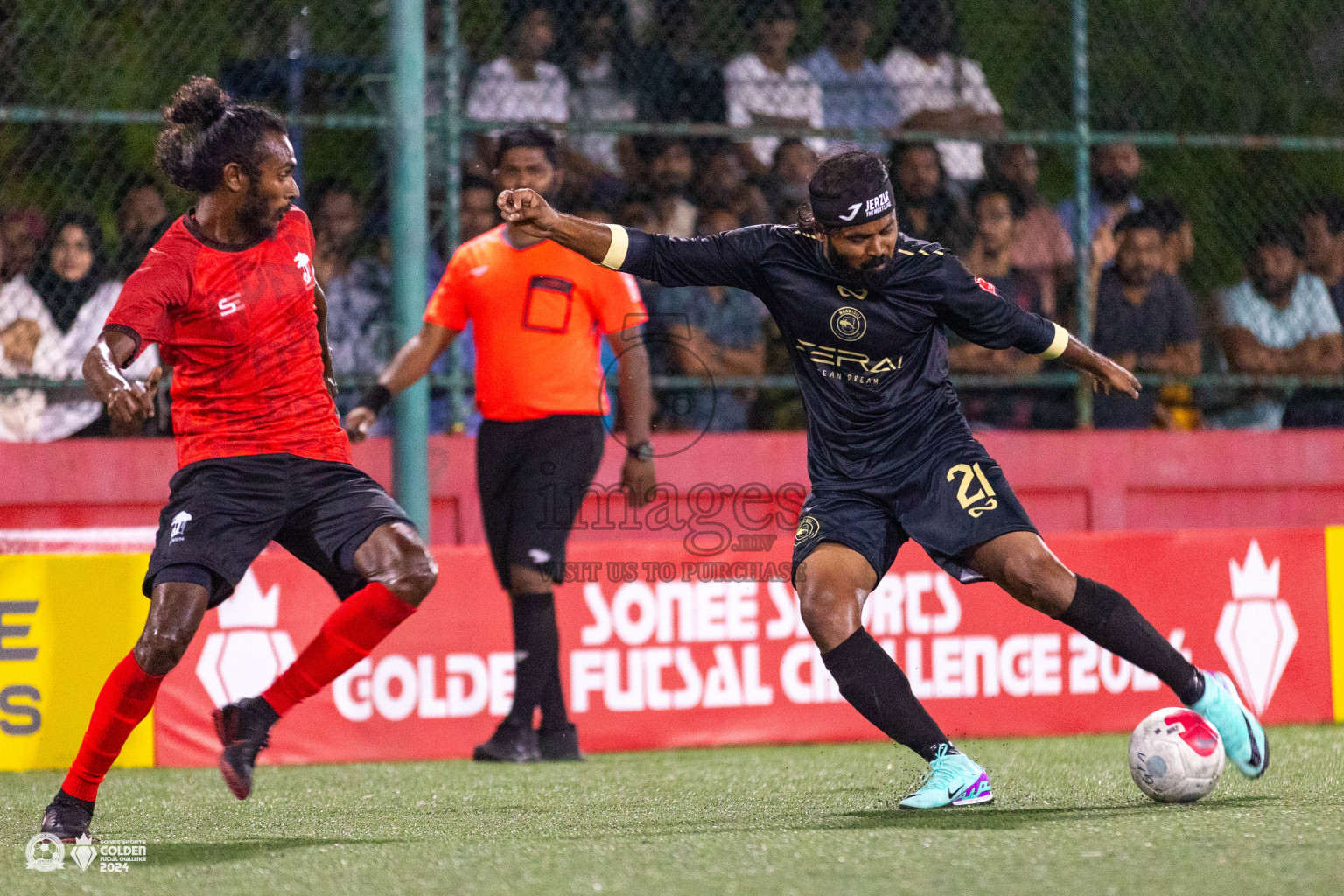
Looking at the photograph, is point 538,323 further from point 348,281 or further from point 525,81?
point 525,81

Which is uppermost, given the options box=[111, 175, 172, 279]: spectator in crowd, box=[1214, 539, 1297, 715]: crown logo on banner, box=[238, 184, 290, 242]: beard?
box=[111, 175, 172, 279]: spectator in crowd

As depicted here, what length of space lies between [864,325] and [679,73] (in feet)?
13.7

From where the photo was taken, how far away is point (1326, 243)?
9.57 metres

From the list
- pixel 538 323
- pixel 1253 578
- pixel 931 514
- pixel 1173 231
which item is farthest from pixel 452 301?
pixel 1173 231

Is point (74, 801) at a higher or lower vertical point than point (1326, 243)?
lower

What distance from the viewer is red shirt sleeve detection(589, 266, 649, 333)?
6.96m

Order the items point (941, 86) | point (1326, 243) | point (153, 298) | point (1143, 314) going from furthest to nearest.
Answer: point (1326, 243)
point (941, 86)
point (1143, 314)
point (153, 298)

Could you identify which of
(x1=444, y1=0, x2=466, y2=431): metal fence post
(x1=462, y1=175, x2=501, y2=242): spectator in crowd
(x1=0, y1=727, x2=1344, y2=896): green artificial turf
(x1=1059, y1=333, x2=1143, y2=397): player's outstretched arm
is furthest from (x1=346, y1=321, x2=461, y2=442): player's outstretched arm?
(x1=1059, y1=333, x2=1143, y2=397): player's outstretched arm

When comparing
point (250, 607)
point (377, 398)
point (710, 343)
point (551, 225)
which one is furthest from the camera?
point (710, 343)

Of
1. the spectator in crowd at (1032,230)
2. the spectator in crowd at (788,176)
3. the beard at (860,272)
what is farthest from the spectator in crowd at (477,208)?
the beard at (860,272)

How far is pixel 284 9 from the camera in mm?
8492

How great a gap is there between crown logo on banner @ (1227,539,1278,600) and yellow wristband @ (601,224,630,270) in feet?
13.2

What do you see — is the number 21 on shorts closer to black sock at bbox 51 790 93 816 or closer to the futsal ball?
the futsal ball

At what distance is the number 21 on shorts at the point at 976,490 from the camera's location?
16.5 ft
